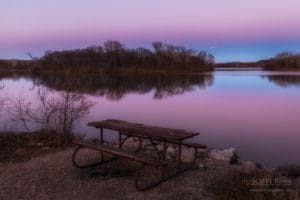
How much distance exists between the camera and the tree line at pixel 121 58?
6768 cm

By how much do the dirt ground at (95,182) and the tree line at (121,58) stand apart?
58090mm

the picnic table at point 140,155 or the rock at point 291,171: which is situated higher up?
the picnic table at point 140,155

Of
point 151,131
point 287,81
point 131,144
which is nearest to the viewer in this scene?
point 151,131

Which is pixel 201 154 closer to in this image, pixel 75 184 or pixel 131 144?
pixel 131 144

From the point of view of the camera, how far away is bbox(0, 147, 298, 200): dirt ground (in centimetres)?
502

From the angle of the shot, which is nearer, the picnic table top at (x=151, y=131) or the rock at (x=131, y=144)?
the picnic table top at (x=151, y=131)

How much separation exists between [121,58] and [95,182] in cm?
6667

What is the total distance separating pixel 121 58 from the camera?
71.2 meters

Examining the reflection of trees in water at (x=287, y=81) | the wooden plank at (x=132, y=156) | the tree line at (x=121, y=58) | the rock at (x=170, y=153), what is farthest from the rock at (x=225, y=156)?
the tree line at (x=121, y=58)

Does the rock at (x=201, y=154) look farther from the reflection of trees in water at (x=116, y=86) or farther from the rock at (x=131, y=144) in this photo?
the reflection of trees in water at (x=116, y=86)

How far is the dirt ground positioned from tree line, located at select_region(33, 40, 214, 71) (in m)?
58.1

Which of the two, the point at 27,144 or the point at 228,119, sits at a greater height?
the point at 27,144

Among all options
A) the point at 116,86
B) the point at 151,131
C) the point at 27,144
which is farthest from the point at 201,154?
the point at 116,86

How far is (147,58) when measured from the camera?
246 ft
